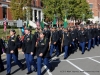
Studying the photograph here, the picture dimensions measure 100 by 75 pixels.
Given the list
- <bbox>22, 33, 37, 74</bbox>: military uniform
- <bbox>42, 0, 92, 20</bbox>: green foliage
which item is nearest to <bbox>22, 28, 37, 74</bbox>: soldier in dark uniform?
<bbox>22, 33, 37, 74</bbox>: military uniform

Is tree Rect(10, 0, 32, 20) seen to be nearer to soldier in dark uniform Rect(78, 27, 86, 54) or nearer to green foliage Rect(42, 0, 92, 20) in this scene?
green foliage Rect(42, 0, 92, 20)

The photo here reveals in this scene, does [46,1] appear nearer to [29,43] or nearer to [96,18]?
[29,43]

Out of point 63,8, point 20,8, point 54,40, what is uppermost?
point 63,8

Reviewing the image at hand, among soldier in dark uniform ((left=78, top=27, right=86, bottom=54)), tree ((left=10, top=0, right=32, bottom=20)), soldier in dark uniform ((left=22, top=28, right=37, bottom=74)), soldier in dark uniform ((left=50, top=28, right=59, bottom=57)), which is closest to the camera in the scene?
soldier in dark uniform ((left=22, top=28, right=37, bottom=74))

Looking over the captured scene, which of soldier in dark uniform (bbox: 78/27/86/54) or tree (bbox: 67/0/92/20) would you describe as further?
tree (bbox: 67/0/92/20)

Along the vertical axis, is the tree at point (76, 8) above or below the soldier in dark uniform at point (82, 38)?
above

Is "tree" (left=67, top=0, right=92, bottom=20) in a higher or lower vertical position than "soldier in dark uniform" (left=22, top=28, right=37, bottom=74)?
higher

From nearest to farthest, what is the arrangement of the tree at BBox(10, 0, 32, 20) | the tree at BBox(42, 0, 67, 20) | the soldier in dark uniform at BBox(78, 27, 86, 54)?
the soldier in dark uniform at BBox(78, 27, 86, 54) → the tree at BBox(10, 0, 32, 20) → the tree at BBox(42, 0, 67, 20)

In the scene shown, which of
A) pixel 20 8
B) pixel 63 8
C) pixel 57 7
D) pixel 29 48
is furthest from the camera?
pixel 63 8

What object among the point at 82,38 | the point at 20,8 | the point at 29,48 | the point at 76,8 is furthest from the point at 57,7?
the point at 29,48

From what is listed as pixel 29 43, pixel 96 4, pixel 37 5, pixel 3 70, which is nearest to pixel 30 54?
pixel 29 43

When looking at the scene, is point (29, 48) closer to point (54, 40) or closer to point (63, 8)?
point (54, 40)

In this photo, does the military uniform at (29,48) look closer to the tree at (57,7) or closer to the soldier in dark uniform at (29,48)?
the soldier in dark uniform at (29,48)

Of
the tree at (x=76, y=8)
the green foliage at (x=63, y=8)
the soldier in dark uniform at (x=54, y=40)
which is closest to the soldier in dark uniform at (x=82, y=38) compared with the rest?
the soldier in dark uniform at (x=54, y=40)
